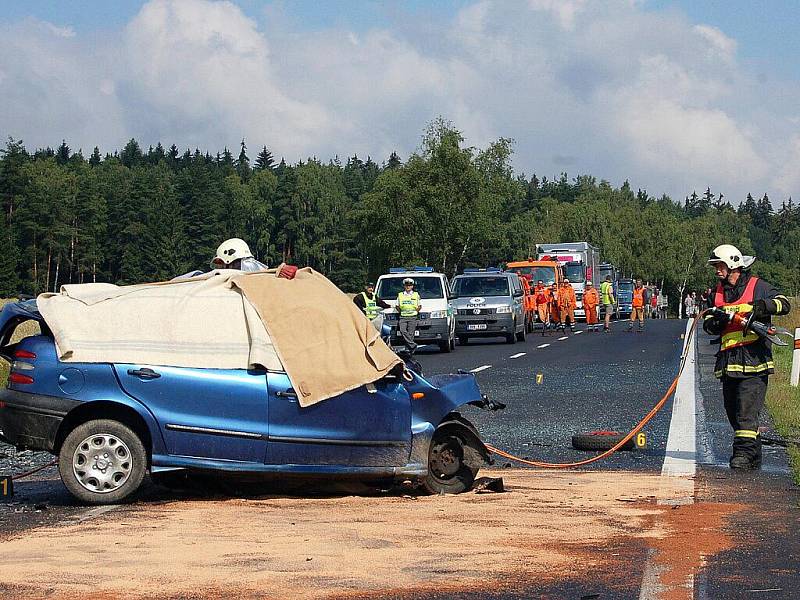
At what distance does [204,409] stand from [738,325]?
4.80 metres

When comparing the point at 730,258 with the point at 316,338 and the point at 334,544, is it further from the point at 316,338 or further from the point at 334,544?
the point at 334,544

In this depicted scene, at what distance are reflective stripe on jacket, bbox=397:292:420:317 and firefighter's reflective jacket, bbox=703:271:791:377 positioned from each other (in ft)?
60.9

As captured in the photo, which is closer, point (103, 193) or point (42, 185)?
point (42, 185)

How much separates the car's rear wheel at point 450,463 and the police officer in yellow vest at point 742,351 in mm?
2628

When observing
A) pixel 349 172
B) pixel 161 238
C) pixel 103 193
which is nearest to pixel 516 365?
pixel 161 238

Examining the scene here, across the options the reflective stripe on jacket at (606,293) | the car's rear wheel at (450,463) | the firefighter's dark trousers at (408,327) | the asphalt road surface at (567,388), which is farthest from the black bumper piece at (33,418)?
the reflective stripe on jacket at (606,293)

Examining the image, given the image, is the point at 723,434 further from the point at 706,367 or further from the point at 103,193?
the point at 103,193

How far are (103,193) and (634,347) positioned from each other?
11729 cm

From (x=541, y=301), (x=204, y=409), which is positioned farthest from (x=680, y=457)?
(x=541, y=301)

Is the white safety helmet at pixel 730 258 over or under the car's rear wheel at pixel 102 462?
over

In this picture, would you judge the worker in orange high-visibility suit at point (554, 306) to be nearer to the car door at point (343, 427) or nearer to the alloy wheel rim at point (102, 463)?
the car door at point (343, 427)

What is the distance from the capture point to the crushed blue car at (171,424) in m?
8.59

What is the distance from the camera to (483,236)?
8719 cm

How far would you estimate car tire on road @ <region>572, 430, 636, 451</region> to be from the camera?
12.2m
